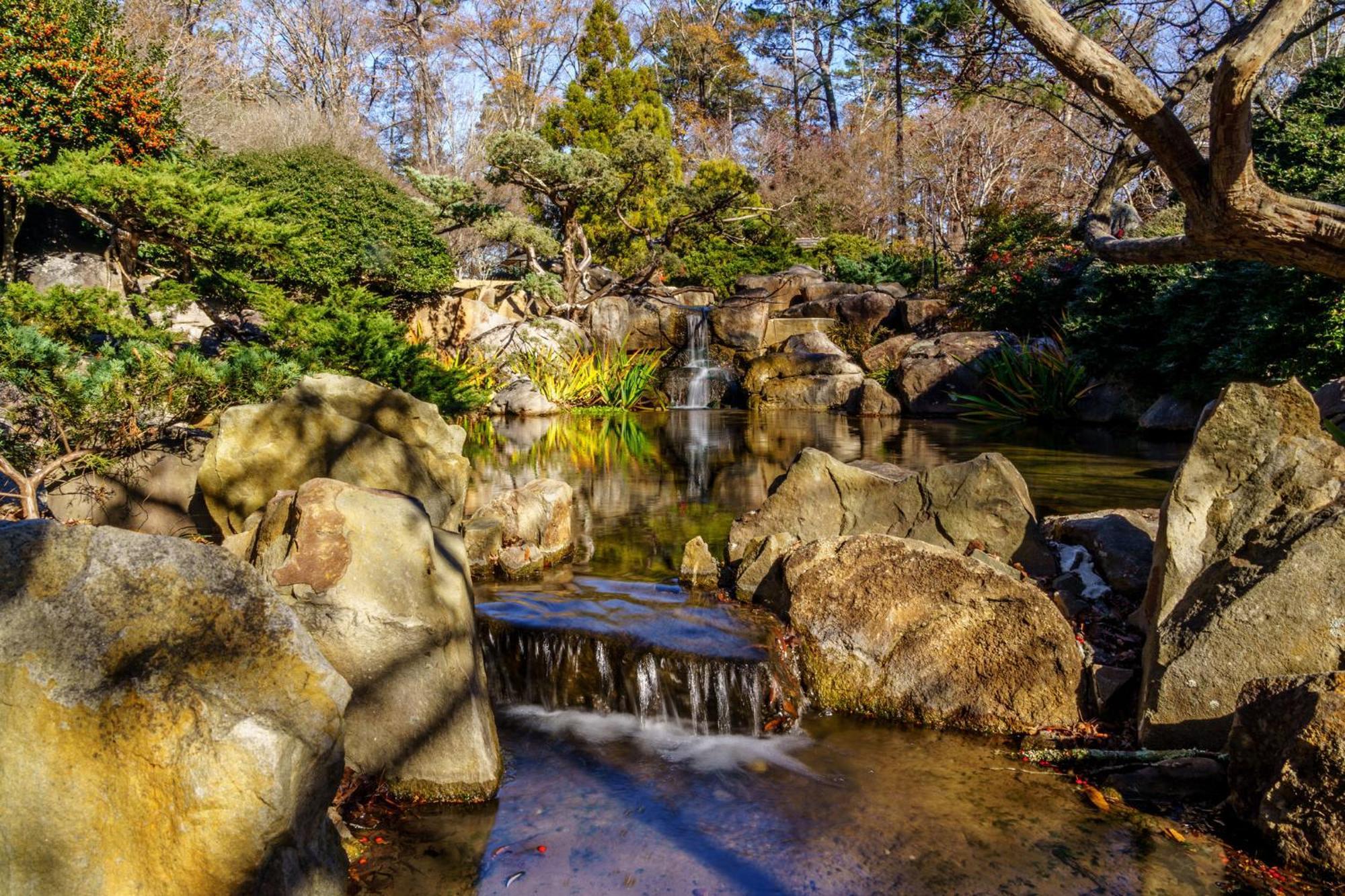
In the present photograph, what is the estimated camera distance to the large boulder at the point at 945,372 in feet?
49.7

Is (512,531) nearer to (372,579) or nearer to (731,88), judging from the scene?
(372,579)

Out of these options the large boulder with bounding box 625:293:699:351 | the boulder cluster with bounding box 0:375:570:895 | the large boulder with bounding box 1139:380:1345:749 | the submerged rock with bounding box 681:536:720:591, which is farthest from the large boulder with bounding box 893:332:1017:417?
the boulder cluster with bounding box 0:375:570:895

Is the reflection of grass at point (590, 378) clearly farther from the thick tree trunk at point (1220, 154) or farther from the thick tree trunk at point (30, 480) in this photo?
the thick tree trunk at point (1220, 154)

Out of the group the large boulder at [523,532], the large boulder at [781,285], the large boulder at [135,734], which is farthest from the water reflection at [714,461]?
the large boulder at [781,285]

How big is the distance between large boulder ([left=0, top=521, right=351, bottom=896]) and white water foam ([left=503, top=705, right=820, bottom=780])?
5.95 feet

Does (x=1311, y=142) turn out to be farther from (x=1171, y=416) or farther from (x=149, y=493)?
(x=149, y=493)

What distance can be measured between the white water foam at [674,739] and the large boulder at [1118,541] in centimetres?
205

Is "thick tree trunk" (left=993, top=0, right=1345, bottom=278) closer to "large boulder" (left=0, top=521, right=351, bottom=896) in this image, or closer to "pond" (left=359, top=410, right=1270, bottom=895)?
"pond" (left=359, top=410, right=1270, bottom=895)

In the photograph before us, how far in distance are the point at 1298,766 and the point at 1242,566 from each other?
0.91m

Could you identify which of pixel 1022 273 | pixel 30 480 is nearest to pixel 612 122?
pixel 1022 273

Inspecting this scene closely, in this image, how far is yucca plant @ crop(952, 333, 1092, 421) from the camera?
13.8 m

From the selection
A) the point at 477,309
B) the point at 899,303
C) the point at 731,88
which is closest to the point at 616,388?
the point at 477,309

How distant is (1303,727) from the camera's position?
2.49m

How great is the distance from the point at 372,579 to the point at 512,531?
2819 mm
